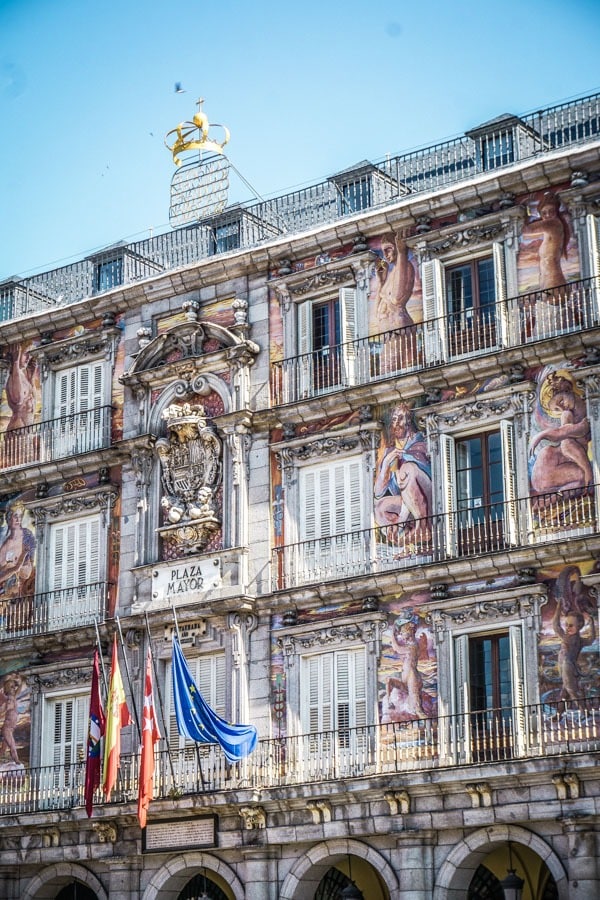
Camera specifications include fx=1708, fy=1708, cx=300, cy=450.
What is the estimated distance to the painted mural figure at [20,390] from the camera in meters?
41.9

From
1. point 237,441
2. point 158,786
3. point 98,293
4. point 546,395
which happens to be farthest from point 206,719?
point 98,293

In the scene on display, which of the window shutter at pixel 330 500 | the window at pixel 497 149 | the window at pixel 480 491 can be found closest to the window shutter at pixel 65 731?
the window shutter at pixel 330 500

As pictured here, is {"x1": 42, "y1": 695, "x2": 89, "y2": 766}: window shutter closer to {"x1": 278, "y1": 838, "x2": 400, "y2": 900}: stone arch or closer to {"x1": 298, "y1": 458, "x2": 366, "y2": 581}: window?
{"x1": 278, "y1": 838, "x2": 400, "y2": 900}: stone arch

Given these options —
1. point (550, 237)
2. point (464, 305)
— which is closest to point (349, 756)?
point (464, 305)

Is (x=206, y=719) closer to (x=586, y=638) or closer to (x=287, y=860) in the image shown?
(x=287, y=860)

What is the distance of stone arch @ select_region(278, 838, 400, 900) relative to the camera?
3341 cm

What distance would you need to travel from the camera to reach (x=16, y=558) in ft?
134

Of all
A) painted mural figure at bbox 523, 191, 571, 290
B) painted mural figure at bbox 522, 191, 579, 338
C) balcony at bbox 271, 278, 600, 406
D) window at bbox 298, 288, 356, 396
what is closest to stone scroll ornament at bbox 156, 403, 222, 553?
balcony at bbox 271, 278, 600, 406

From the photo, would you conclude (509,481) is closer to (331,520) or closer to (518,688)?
(518,688)

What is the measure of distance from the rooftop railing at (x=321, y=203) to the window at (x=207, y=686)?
9.75m

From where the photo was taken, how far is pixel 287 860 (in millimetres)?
34281

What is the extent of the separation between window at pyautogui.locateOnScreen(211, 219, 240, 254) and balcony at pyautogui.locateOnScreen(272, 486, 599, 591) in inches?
313

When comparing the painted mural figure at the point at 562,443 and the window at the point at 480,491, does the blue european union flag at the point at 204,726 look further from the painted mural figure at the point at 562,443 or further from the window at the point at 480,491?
the painted mural figure at the point at 562,443

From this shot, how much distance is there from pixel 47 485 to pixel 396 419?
957cm
